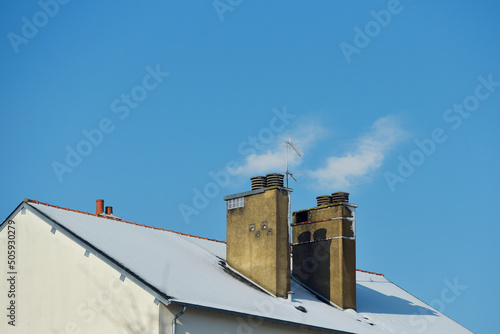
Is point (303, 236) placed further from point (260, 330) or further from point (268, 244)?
point (260, 330)

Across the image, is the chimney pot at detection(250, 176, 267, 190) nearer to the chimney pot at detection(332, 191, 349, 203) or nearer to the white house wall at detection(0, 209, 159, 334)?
the chimney pot at detection(332, 191, 349, 203)

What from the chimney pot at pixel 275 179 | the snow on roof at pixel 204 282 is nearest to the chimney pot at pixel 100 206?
the snow on roof at pixel 204 282

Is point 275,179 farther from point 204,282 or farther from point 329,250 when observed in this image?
point 204,282

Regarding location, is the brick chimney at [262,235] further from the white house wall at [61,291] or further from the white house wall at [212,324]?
the white house wall at [61,291]

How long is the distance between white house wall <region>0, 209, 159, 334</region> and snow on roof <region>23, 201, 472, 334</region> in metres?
0.53

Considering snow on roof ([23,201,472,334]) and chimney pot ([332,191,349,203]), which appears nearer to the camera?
snow on roof ([23,201,472,334])

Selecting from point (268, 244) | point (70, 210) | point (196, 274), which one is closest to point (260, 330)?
point (196, 274)

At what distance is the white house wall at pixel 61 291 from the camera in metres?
21.6

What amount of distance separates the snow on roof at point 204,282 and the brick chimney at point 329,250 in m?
0.73

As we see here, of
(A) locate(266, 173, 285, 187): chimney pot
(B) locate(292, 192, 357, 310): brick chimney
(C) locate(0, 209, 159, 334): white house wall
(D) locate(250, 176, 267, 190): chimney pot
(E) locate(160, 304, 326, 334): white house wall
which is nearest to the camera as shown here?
(E) locate(160, 304, 326, 334): white house wall

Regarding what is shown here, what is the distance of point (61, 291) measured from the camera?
23312 millimetres

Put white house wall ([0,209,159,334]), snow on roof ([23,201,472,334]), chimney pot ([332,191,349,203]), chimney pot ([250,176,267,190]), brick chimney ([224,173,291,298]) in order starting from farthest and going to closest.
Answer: chimney pot ([332,191,349,203]), chimney pot ([250,176,267,190]), brick chimney ([224,173,291,298]), snow on roof ([23,201,472,334]), white house wall ([0,209,159,334])

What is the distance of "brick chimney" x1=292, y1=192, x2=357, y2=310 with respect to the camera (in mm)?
31094

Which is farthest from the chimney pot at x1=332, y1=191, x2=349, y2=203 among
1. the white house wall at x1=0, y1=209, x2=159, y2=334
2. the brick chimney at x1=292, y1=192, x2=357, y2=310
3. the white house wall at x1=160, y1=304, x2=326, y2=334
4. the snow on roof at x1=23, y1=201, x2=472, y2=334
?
the white house wall at x1=0, y1=209, x2=159, y2=334
